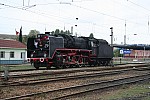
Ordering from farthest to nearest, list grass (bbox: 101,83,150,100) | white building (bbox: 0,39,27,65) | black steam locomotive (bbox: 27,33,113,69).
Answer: white building (bbox: 0,39,27,65) → black steam locomotive (bbox: 27,33,113,69) → grass (bbox: 101,83,150,100)

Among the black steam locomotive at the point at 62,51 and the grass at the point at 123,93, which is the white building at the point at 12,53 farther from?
the grass at the point at 123,93

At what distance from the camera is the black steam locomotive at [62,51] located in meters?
26.3

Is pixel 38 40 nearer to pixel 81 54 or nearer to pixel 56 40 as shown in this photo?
pixel 56 40

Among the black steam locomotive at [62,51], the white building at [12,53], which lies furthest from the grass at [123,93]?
the white building at [12,53]

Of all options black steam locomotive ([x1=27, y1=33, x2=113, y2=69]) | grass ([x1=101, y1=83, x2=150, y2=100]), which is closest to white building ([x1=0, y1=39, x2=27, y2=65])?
black steam locomotive ([x1=27, y1=33, x2=113, y2=69])

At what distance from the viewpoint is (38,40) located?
27.0m

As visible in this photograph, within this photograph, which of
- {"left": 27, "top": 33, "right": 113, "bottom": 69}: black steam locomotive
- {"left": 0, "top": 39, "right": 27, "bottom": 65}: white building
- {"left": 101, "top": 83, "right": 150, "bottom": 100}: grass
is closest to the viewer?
{"left": 101, "top": 83, "right": 150, "bottom": 100}: grass

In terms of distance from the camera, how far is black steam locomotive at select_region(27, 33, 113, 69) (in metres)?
26.3

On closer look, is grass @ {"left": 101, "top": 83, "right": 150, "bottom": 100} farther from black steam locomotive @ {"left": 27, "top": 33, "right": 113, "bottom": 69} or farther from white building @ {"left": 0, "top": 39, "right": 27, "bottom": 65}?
white building @ {"left": 0, "top": 39, "right": 27, "bottom": 65}

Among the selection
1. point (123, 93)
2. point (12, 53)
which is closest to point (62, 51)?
point (123, 93)

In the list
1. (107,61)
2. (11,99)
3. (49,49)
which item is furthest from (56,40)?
(11,99)

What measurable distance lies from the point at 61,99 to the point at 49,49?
645 inches

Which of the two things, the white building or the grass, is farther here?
the white building

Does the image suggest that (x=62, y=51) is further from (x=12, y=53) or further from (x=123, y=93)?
(x=12, y=53)
